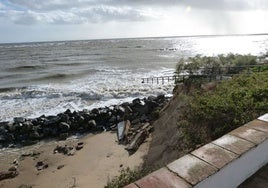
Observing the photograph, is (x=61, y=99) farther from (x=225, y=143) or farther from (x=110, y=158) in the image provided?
(x=225, y=143)

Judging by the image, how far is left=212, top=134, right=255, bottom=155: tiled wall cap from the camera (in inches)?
96.9

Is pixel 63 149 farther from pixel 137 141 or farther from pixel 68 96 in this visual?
pixel 68 96

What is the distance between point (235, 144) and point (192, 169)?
26.0 inches

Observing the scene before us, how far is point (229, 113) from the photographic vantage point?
193 inches

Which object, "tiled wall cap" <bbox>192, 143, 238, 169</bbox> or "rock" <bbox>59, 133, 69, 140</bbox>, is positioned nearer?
"tiled wall cap" <bbox>192, 143, 238, 169</bbox>

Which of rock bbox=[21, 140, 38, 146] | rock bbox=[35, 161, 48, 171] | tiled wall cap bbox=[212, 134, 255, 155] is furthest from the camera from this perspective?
rock bbox=[21, 140, 38, 146]

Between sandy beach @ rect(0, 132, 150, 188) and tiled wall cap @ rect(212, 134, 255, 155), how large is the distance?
22.3ft

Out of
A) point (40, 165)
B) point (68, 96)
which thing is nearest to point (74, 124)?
point (40, 165)

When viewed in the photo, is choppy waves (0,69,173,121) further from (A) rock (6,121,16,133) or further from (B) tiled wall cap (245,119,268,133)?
(B) tiled wall cap (245,119,268,133)

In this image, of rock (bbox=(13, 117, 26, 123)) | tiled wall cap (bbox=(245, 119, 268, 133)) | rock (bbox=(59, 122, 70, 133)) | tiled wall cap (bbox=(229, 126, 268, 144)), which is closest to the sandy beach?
rock (bbox=(59, 122, 70, 133))

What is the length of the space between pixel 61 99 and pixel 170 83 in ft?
35.2

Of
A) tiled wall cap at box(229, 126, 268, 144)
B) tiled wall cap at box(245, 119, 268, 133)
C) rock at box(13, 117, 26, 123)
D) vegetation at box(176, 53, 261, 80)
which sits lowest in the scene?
rock at box(13, 117, 26, 123)

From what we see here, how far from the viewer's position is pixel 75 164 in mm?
10883

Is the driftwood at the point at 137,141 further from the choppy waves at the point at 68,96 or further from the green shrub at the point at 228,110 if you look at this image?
the choppy waves at the point at 68,96
